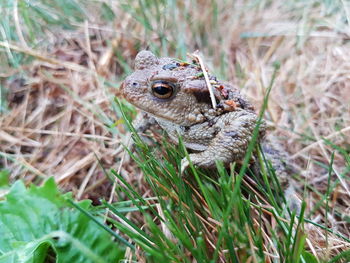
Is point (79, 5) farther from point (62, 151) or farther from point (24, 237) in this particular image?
point (24, 237)

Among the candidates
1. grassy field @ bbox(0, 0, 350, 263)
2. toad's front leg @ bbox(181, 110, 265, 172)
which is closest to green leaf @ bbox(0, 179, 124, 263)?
grassy field @ bbox(0, 0, 350, 263)

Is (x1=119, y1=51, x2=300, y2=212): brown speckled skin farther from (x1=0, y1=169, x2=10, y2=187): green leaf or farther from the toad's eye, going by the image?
(x1=0, y1=169, x2=10, y2=187): green leaf

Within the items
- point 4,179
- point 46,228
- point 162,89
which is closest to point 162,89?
point 162,89

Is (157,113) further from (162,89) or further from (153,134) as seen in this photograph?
(153,134)

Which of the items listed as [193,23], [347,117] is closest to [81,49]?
[193,23]

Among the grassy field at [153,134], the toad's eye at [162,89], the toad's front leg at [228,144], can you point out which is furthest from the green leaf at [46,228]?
the toad's eye at [162,89]

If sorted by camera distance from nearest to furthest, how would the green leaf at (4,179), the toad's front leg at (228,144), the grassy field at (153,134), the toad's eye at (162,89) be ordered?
1. the grassy field at (153,134)
2. the toad's front leg at (228,144)
3. the toad's eye at (162,89)
4. the green leaf at (4,179)

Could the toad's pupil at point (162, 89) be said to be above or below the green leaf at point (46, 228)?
above

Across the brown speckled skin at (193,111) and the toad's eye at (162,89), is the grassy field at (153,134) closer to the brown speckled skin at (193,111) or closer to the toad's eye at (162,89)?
the brown speckled skin at (193,111)
